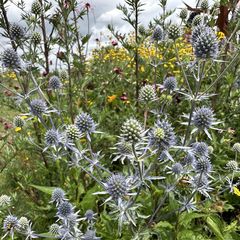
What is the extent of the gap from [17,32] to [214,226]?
77.7 inches

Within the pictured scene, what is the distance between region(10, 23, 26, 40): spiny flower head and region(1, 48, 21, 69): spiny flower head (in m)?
0.32

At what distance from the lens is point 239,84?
388 cm

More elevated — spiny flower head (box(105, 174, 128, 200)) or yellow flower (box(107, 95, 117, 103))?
yellow flower (box(107, 95, 117, 103))

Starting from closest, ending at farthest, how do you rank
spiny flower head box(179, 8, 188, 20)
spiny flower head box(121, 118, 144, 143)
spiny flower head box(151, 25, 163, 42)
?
spiny flower head box(121, 118, 144, 143), spiny flower head box(151, 25, 163, 42), spiny flower head box(179, 8, 188, 20)

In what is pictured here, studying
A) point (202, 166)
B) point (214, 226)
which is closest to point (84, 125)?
point (202, 166)

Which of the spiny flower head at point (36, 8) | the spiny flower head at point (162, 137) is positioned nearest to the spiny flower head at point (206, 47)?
the spiny flower head at point (162, 137)

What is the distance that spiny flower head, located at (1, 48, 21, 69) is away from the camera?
246 centimetres

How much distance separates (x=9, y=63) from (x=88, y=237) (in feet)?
4.07

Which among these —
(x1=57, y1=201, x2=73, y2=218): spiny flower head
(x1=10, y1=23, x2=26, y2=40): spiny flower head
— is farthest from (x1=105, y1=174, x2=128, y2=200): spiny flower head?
(x1=10, y1=23, x2=26, y2=40): spiny flower head

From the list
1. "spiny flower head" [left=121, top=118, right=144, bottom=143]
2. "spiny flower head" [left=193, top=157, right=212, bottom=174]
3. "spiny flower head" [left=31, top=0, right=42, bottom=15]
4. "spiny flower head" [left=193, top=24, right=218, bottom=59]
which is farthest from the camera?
"spiny flower head" [left=31, top=0, right=42, bottom=15]

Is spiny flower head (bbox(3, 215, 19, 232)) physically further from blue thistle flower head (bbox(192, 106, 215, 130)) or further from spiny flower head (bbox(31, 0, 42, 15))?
spiny flower head (bbox(31, 0, 42, 15))

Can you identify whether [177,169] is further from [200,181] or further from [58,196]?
[58,196]

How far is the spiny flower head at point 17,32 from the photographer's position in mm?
2766

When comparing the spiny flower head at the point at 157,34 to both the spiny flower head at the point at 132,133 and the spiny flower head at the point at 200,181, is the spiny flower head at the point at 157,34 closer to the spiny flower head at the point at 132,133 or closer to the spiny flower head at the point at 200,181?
the spiny flower head at the point at 200,181
